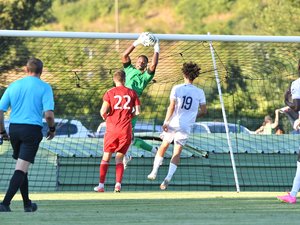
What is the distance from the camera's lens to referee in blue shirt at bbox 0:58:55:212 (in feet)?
39.2

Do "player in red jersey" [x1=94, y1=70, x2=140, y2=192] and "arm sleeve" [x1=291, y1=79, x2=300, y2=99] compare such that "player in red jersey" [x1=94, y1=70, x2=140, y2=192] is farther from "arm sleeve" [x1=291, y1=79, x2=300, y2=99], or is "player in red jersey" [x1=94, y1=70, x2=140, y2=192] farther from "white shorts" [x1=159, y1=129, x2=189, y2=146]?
"arm sleeve" [x1=291, y1=79, x2=300, y2=99]

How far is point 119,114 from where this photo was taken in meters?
15.6

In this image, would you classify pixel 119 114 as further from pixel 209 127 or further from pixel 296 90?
pixel 209 127

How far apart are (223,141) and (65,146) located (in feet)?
9.45

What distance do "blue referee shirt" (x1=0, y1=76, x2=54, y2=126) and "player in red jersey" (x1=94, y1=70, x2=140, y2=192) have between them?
3.48 meters

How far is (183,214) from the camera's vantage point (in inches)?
458

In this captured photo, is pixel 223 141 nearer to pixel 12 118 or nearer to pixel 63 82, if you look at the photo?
pixel 63 82

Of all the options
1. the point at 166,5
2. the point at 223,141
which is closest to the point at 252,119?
the point at 223,141

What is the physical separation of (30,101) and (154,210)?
189cm

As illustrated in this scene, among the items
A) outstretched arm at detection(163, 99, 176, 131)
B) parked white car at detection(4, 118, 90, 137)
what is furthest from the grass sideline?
parked white car at detection(4, 118, 90, 137)

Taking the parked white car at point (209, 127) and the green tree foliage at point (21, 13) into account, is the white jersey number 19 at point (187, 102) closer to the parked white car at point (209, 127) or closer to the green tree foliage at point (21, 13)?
the parked white car at point (209, 127)

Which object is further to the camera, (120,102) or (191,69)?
(191,69)

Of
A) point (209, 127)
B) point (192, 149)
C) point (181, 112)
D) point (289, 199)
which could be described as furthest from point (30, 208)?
point (209, 127)

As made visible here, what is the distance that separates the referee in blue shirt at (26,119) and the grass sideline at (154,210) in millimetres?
332
